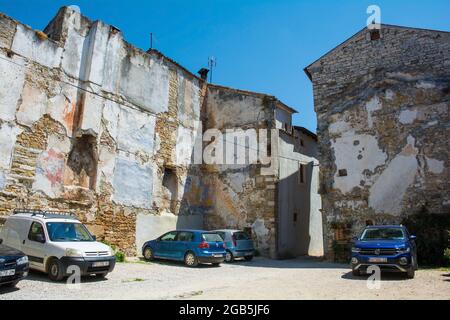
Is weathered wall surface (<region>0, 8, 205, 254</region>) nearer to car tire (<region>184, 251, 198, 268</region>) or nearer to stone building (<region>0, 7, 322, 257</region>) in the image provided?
stone building (<region>0, 7, 322, 257</region>)

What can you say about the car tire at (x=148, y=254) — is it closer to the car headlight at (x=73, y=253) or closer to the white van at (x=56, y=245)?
the white van at (x=56, y=245)

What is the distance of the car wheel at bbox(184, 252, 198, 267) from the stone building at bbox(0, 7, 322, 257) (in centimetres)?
335

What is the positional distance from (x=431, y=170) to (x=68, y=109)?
1426cm

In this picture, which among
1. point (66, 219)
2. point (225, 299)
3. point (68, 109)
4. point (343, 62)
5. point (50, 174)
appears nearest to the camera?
point (225, 299)

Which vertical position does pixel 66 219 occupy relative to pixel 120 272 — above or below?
above

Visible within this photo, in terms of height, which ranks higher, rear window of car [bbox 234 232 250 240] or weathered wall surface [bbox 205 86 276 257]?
weathered wall surface [bbox 205 86 276 257]

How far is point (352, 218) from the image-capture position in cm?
1547

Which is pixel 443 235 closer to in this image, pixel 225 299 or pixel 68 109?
pixel 225 299

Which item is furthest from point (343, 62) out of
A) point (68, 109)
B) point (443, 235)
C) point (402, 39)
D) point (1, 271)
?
point (1, 271)

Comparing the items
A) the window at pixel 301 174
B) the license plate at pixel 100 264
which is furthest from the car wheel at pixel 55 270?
the window at pixel 301 174

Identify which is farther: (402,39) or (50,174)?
(402,39)

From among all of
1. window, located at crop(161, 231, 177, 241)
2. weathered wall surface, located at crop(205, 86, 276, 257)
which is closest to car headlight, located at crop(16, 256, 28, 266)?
window, located at crop(161, 231, 177, 241)

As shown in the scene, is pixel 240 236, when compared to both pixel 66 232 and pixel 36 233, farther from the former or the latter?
pixel 36 233

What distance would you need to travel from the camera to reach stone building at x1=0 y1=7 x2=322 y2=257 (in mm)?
12242
